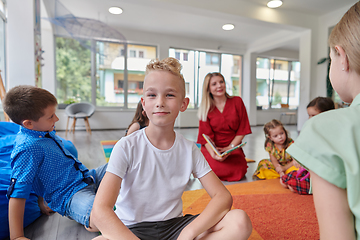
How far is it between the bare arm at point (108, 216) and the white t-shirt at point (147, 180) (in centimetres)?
7

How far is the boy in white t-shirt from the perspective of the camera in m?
0.74

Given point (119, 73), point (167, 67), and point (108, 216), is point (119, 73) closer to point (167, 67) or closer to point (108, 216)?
point (167, 67)

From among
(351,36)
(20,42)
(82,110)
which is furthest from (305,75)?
(351,36)

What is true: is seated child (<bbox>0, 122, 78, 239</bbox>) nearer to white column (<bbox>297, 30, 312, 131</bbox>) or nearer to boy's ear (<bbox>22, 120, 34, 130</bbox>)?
boy's ear (<bbox>22, 120, 34, 130</bbox>)

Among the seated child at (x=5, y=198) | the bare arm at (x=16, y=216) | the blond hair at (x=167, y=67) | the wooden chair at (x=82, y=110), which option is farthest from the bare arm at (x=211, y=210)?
the wooden chair at (x=82, y=110)

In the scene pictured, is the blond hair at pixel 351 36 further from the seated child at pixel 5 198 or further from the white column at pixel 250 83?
the white column at pixel 250 83

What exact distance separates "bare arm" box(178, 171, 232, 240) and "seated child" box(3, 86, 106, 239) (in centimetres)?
61

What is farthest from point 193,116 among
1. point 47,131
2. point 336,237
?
point 336,237

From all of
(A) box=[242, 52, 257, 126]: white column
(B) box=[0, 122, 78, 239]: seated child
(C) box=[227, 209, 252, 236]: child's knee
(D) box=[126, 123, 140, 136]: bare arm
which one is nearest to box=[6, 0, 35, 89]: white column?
(B) box=[0, 122, 78, 239]: seated child

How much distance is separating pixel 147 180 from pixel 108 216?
0.17 metres

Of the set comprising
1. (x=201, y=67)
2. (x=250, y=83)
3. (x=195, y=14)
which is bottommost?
(x=250, y=83)

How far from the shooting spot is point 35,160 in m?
1.09

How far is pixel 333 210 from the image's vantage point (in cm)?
42

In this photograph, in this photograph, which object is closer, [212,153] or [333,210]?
[333,210]
